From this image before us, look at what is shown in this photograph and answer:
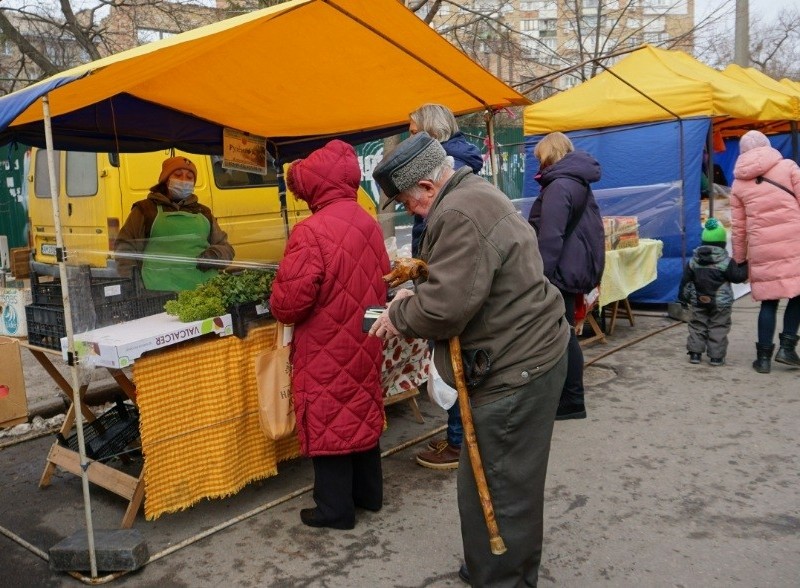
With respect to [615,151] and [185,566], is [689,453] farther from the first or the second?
[615,151]

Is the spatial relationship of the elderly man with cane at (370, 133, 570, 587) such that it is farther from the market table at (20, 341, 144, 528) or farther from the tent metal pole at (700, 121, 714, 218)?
the tent metal pole at (700, 121, 714, 218)

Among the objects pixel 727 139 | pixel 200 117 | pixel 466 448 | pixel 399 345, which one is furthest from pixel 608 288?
pixel 727 139

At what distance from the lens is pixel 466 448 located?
2.46 metres

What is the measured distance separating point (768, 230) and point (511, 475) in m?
4.22

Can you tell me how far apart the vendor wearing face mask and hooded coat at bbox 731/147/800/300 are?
4014 mm

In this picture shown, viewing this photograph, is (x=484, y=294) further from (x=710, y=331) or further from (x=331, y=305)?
(x=710, y=331)

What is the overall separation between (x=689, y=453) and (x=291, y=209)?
14.2ft

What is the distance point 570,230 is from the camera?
4758 mm

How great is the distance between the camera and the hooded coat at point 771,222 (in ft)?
18.3

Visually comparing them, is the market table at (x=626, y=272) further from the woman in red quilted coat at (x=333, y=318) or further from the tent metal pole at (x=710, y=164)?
the woman in red quilted coat at (x=333, y=318)

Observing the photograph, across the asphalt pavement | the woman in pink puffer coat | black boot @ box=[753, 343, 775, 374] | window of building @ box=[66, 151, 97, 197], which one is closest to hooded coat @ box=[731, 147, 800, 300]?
the woman in pink puffer coat

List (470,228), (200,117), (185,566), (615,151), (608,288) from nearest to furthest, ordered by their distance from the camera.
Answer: (470,228)
(185,566)
(200,117)
(608,288)
(615,151)

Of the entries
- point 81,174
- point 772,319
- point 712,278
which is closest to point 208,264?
point 81,174

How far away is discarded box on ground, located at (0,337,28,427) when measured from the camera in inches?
191
